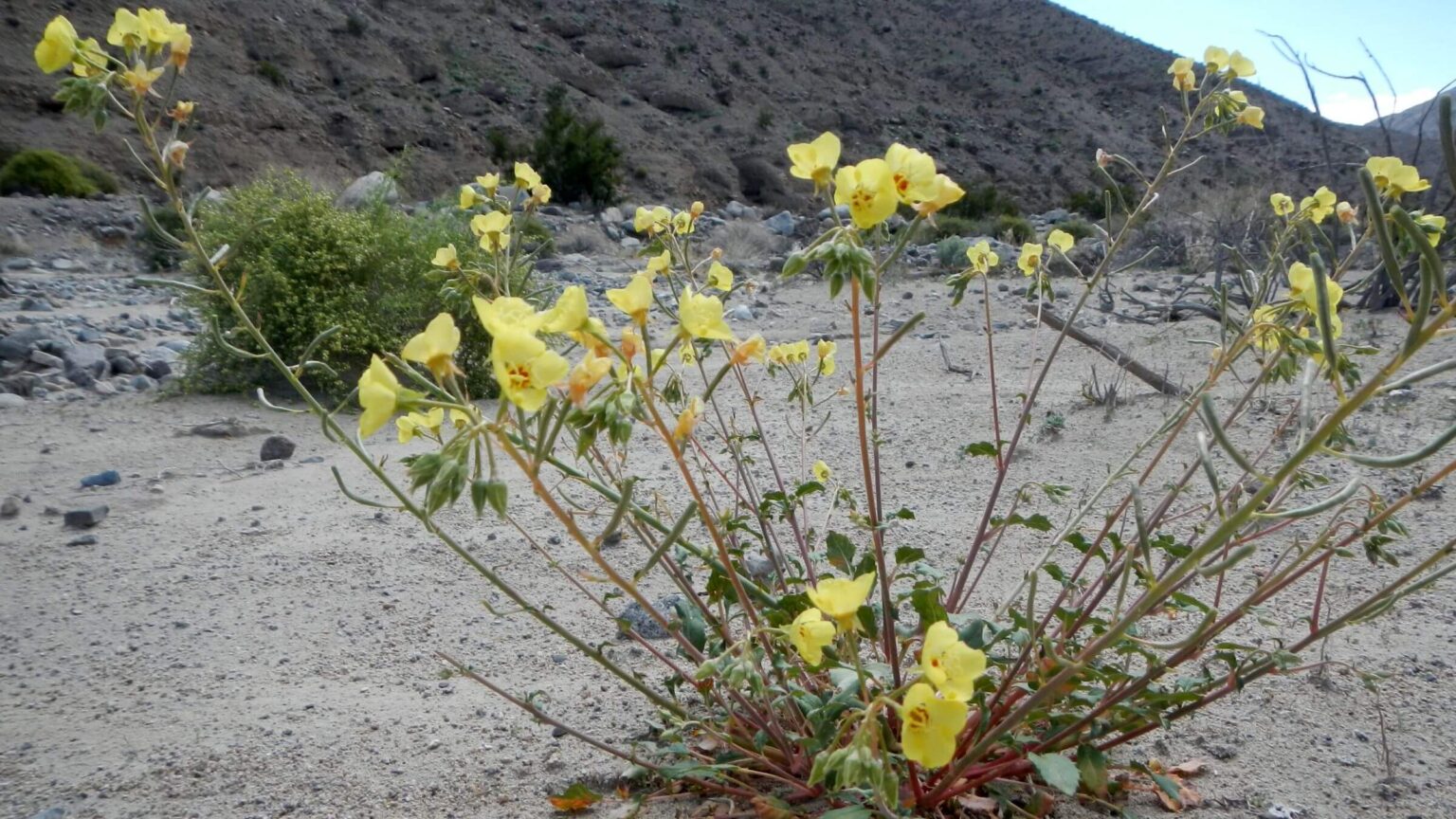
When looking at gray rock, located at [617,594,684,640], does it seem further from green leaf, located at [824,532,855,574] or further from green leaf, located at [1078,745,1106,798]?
green leaf, located at [1078,745,1106,798]

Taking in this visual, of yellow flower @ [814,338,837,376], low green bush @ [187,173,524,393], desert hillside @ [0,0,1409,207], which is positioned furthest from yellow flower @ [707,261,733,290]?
desert hillside @ [0,0,1409,207]

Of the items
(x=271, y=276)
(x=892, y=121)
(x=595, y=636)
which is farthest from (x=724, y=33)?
(x=595, y=636)

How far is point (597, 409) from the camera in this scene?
1.03 metres

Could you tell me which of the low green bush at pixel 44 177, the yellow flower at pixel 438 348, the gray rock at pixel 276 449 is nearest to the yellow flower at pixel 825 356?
the yellow flower at pixel 438 348

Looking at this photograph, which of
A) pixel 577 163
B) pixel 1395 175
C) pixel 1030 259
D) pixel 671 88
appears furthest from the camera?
pixel 671 88

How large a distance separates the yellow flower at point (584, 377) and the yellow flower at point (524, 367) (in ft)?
0.18

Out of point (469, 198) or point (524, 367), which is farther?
point (469, 198)

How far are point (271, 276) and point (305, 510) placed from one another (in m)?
2.19

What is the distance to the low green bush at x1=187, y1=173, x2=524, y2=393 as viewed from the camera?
493cm

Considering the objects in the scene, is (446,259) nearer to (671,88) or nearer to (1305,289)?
(1305,289)

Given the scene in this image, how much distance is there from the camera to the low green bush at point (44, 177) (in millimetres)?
16219

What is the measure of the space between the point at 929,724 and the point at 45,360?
5891 mm

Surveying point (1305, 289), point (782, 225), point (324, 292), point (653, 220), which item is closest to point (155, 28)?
point (653, 220)

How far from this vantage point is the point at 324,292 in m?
5.03
